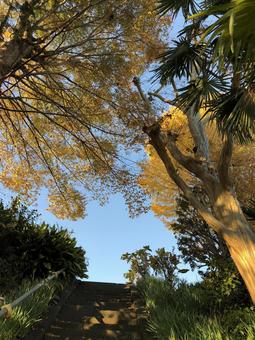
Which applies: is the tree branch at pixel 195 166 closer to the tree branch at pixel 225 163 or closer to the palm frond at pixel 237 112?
the tree branch at pixel 225 163

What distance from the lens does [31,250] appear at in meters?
10.4

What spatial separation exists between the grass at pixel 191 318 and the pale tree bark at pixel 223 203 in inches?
26.6

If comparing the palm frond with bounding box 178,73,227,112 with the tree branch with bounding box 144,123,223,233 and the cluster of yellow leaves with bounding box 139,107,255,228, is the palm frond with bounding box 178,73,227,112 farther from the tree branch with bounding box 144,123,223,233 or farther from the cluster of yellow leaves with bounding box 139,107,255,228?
the cluster of yellow leaves with bounding box 139,107,255,228

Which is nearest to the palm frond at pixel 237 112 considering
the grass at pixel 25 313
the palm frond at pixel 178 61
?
the palm frond at pixel 178 61

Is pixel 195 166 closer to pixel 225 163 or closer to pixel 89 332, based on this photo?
pixel 225 163

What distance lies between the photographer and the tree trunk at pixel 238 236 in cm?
691

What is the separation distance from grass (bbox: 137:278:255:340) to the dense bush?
8.80 ft

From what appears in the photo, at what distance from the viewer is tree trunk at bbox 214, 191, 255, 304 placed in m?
6.91

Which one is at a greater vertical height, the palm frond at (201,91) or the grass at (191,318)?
the palm frond at (201,91)

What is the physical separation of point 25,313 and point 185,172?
10.1 metres

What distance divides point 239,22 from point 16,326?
485 cm

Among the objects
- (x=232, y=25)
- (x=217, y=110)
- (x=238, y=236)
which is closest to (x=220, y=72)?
(x=232, y=25)

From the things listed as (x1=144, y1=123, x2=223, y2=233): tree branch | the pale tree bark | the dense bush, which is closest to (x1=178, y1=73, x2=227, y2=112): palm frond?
the pale tree bark

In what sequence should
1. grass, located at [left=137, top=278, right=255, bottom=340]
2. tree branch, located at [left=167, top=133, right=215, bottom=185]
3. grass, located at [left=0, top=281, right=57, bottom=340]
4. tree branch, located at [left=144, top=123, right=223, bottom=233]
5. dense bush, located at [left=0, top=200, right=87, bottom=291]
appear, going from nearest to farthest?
grass, located at [left=0, top=281, right=57, bottom=340]
grass, located at [left=137, top=278, right=255, bottom=340]
tree branch, located at [left=144, top=123, right=223, bottom=233]
tree branch, located at [left=167, top=133, right=215, bottom=185]
dense bush, located at [left=0, top=200, right=87, bottom=291]
